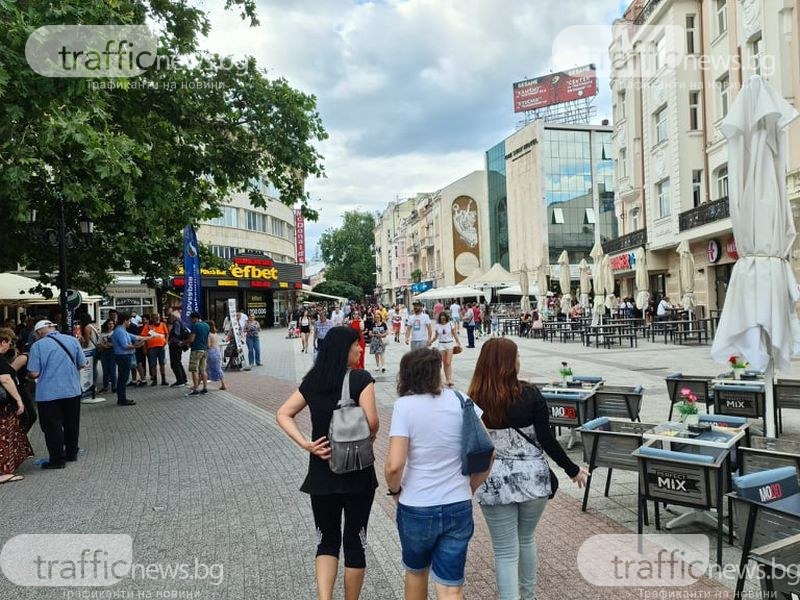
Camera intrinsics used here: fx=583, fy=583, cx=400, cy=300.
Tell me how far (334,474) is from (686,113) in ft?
87.4

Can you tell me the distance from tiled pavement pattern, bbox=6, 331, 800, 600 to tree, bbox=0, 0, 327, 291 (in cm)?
353

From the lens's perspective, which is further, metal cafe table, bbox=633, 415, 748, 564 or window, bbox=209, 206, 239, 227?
window, bbox=209, 206, 239, 227

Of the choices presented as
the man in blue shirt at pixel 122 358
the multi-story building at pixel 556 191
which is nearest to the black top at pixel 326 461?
the man in blue shirt at pixel 122 358

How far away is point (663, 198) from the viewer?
27.6m

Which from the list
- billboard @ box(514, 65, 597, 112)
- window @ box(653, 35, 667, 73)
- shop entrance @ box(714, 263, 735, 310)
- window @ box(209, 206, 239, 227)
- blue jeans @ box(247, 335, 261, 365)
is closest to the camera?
blue jeans @ box(247, 335, 261, 365)

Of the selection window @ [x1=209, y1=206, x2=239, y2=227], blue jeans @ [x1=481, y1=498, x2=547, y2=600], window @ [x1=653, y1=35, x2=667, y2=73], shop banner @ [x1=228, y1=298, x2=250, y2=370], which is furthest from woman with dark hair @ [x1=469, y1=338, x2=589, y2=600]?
window @ [x1=209, y1=206, x2=239, y2=227]

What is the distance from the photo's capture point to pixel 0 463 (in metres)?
6.65

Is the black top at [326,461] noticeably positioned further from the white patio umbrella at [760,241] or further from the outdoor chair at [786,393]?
the outdoor chair at [786,393]

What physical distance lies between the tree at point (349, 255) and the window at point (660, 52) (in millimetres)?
78658

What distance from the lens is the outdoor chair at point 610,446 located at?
4.98 m

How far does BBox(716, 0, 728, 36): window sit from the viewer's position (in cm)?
2192

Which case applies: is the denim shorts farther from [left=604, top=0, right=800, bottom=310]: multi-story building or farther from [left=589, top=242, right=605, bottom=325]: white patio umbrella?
[left=589, top=242, right=605, bottom=325]: white patio umbrella

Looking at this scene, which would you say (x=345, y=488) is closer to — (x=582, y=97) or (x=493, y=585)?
(x=493, y=585)

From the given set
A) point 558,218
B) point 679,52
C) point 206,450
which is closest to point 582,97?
point 558,218
